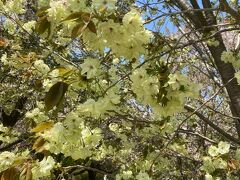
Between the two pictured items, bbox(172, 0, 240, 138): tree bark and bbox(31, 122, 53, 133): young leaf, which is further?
bbox(172, 0, 240, 138): tree bark

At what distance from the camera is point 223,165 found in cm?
359

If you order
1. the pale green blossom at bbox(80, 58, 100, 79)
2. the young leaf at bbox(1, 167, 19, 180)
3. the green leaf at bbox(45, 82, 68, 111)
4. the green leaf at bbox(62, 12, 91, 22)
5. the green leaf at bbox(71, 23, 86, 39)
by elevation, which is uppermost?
the green leaf at bbox(62, 12, 91, 22)

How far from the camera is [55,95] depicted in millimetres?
1840

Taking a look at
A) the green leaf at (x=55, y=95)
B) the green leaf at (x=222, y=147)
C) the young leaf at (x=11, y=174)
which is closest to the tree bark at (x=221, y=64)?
the green leaf at (x=222, y=147)

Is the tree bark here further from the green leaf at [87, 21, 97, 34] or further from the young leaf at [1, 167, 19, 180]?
the young leaf at [1, 167, 19, 180]

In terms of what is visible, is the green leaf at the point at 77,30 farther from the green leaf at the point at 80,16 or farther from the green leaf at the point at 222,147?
the green leaf at the point at 222,147

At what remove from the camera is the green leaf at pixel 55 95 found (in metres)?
1.82

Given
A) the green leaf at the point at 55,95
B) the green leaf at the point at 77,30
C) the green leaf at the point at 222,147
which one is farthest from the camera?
the green leaf at the point at 222,147

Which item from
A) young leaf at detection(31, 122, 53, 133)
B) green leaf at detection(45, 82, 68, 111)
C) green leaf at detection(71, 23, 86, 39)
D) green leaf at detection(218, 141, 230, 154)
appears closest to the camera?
green leaf at detection(71, 23, 86, 39)

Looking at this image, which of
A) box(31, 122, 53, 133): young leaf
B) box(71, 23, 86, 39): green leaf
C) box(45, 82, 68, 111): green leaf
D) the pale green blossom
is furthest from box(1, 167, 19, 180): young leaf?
box(71, 23, 86, 39): green leaf

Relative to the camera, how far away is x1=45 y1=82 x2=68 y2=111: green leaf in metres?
1.82

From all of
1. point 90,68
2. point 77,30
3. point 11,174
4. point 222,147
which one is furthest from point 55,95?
point 222,147

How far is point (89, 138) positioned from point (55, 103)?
1.68 ft

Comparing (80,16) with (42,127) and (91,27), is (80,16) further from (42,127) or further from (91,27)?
(42,127)
